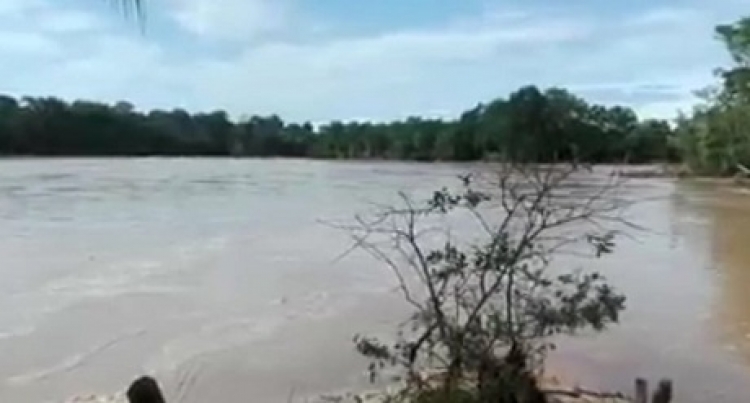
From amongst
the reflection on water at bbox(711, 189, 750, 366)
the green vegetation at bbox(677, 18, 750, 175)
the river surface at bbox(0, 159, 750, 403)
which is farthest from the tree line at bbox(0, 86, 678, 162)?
the river surface at bbox(0, 159, 750, 403)

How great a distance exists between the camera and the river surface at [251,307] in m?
8.88

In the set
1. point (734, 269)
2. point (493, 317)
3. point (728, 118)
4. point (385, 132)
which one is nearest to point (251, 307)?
point (493, 317)

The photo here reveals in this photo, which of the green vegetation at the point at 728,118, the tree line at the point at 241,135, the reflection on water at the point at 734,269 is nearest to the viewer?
the reflection on water at the point at 734,269

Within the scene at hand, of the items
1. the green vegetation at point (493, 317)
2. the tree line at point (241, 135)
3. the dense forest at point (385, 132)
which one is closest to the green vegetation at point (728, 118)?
the dense forest at point (385, 132)

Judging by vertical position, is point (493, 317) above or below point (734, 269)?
above

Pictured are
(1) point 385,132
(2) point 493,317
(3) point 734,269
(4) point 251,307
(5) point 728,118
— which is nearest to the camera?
(2) point 493,317

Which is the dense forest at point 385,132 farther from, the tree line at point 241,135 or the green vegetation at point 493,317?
the green vegetation at point 493,317

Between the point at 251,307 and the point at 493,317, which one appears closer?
the point at 493,317

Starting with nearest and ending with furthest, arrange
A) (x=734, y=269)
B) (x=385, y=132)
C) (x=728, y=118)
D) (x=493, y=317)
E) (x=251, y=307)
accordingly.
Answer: (x=493, y=317)
(x=251, y=307)
(x=734, y=269)
(x=728, y=118)
(x=385, y=132)

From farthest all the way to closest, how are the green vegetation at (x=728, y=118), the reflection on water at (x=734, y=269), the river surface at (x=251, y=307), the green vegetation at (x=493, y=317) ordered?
the green vegetation at (x=728, y=118), the reflection on water at (x=734, y=269), the river surface at (x=251, y=307), the green vegetation at (x=493, y=317)

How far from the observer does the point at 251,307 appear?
1252 cm

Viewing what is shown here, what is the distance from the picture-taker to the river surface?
8875mm

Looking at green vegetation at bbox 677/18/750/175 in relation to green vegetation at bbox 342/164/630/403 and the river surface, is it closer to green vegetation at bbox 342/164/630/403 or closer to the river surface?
the river surface

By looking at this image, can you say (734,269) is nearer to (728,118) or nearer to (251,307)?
(251,307)
